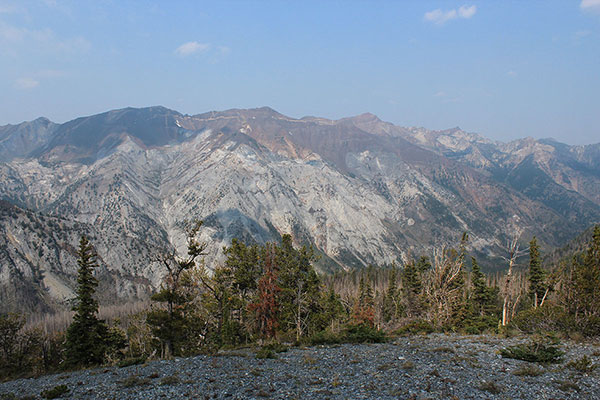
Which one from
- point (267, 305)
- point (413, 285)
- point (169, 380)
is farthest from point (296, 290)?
point (413, 285)

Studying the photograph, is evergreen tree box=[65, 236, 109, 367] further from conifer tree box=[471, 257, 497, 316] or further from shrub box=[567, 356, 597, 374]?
conifer tree box=[471, 257, 497, 316]

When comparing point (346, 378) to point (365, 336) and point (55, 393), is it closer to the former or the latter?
point (365, 336)

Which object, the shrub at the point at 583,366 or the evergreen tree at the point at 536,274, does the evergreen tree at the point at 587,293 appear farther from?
the evergreen tree at the point at 536,274

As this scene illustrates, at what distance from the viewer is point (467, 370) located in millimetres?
16266

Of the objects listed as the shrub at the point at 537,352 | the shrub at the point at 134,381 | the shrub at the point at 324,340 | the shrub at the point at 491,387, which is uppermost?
the shrub at the point at 491,387

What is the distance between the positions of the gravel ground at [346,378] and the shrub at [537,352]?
0.50m

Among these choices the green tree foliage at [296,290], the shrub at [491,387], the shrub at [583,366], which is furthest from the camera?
the green tree foliage at [296,290]

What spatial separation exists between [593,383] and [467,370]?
446cm

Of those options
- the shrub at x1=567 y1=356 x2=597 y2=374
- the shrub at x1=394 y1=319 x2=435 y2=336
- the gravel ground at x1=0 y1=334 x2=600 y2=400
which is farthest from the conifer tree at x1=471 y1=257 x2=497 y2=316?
the shrub at x1=567 y1=356 x2=597 y2=374

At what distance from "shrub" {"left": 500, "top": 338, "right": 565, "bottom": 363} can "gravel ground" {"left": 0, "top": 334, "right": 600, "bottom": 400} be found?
0.50 meters

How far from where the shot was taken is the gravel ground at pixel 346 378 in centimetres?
1379

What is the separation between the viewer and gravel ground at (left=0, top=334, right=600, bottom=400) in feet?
45.2

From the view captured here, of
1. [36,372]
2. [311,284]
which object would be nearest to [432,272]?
[311,284]

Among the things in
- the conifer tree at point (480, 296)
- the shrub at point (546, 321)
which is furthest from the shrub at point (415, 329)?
the conifer tree at point (480, 296)
